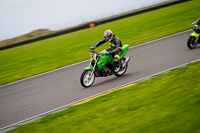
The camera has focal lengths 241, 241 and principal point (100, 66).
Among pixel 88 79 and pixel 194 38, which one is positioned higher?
pixel 194 38

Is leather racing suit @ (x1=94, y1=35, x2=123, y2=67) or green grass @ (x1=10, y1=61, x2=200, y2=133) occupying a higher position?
leather racing suit @ (x1=94, y1=35, x2=123, y2=67)

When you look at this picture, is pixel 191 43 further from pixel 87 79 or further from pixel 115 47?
pixel 87 79

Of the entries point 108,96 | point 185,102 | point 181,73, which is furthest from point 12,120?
point 181,73

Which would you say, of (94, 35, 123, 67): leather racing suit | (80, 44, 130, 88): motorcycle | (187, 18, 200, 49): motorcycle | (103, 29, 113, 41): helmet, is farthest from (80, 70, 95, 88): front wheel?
(187, 18, 200, 49): motorcycle

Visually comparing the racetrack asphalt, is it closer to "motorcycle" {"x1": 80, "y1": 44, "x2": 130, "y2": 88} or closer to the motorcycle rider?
"motorcycle" {"x1": 80, "y1": 44, "x2": 130, "y2": 88}

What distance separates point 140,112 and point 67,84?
4.96 metres

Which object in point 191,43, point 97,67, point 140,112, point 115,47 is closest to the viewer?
point 140,112

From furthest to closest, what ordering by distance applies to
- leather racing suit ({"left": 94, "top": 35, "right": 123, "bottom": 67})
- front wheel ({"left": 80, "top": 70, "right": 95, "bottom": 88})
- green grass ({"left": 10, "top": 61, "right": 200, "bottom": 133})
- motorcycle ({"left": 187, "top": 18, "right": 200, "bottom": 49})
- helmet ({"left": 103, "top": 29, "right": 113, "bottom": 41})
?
1. motorcycle ({"left": 187, "top": 18, "right": 200, "bottom": 49})
2. leather racing suit ({"left": 94, "top": 35, "right": 123, "bottom": 67})
3. helmet ({"left": 103, "top": 29, "right": 113, "bottom": 41})
4. front wheel ({"left": 80, "top": 70, "right": 95, "bottom": 88})
5. green grass ({"left": 10, "top": 61, "right": 200, "bottom": 133})

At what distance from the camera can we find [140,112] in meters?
5.39

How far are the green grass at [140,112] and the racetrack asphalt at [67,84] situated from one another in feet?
4.00

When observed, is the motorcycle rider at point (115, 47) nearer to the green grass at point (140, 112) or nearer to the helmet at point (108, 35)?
the helmet at point (108, 35)

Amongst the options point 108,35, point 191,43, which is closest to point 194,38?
point 191,43

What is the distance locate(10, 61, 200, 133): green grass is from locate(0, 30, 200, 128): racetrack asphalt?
48.0 inches

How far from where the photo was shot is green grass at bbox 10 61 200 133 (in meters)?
4.57
